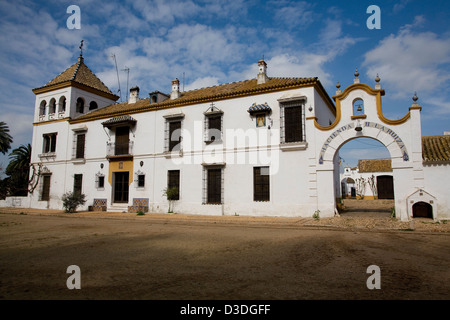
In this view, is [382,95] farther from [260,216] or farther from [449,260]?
[449,260]

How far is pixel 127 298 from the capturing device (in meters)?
3.50

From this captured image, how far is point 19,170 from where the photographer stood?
2697 centimetres

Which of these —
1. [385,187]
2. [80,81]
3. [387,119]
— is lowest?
[385,187]

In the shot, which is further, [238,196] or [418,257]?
[238,196]

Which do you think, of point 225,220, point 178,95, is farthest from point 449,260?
point 178,95

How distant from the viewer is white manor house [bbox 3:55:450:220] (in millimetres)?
12336

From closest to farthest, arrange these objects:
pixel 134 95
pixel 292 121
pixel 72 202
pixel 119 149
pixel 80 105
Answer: pixel 292 121 < pixel 72 202 < pixel 119 149 < pixel 134 95 < pixel 80 105

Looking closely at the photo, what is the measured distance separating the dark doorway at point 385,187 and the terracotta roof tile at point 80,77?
31.4 m

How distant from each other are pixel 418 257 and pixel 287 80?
1197 centimetres

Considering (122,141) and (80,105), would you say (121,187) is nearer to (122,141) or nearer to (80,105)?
(122,141)

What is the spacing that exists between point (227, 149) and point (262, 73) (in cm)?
518
